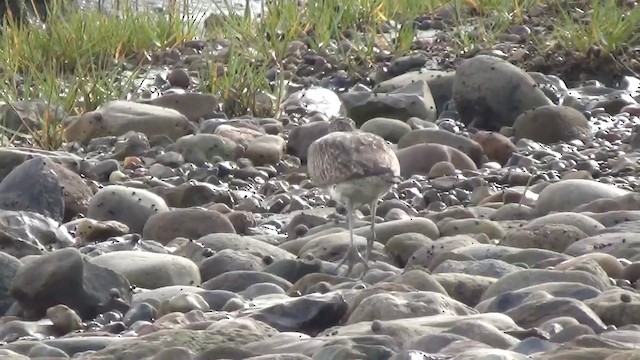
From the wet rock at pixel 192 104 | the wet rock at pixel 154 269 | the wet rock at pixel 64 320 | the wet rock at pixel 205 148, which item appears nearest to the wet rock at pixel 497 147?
the wet rock at pixel 205 148

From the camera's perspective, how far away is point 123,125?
9.40 m

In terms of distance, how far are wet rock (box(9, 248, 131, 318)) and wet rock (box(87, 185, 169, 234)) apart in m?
1.91

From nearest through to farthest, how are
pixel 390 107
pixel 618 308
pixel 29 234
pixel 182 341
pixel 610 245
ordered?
pixel 182 341 < pixel 618 308 < pixel 610 245 < pixel 29 234 < pixel 390 107

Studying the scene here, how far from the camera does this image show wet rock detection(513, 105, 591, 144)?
9.12m

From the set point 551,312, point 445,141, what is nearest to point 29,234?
point 445,141

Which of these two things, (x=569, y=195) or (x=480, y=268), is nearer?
(x=480, y=268)

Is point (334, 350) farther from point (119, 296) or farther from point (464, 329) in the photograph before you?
point (119, 296)

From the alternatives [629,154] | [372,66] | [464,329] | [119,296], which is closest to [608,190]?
[629,154]

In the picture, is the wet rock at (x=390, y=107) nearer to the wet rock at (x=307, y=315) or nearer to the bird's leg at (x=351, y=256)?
the bird's leg at (x=351, y=256)

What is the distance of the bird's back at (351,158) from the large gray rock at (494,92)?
3210 mm

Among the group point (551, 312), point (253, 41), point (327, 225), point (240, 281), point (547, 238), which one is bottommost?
point (327, 225)

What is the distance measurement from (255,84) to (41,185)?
2785mm

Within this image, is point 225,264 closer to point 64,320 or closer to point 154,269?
point 154,269

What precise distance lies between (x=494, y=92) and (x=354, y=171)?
3.55 m
